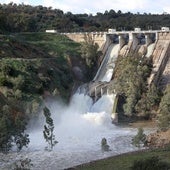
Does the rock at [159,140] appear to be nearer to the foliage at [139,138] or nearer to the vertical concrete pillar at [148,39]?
the foliage at [139,138]

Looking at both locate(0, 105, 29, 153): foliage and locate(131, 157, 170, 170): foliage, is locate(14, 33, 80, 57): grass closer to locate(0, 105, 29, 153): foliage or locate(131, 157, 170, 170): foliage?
locate(0, 105, 29, 153): foliage

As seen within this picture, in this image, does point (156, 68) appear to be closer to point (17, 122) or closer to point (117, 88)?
point (117, 88)

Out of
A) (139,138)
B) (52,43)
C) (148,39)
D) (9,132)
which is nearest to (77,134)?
(139,138)

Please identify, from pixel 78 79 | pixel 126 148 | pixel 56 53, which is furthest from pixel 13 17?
pixel 126 148

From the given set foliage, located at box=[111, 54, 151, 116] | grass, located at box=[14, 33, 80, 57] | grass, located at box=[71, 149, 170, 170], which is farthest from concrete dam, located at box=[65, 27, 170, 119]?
grass, located at box=[71, 149, 170, 170]

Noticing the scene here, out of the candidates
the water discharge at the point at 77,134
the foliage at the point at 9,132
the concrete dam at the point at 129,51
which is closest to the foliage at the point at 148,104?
the water discharge at the point at 77,134

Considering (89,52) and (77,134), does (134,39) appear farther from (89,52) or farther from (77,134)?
(77,134)
